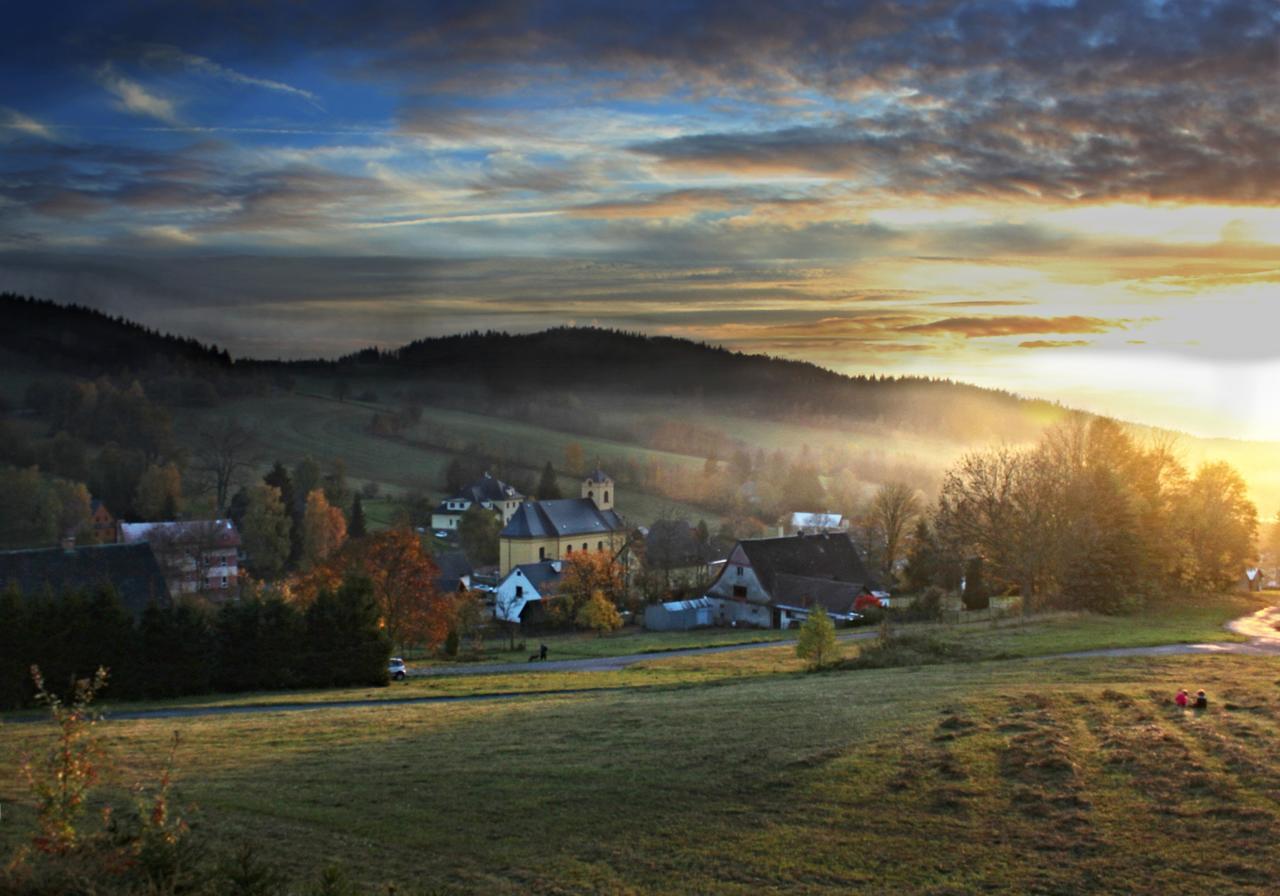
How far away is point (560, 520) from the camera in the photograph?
9244cm

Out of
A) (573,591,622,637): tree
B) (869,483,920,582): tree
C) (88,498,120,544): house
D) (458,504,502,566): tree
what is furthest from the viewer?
(458,504,502,566): tree

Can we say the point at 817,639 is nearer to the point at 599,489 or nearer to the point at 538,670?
the point at 538,670

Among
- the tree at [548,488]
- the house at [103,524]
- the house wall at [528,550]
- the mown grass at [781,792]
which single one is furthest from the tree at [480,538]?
the mown grass at [781,792]

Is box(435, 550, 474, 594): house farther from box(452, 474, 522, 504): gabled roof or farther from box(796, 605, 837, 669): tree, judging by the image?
box(796, 605, 837, 669): tree

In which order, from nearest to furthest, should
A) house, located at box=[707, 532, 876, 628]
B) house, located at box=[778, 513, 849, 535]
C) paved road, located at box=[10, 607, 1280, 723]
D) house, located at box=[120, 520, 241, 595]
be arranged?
paved road, located at box=[10, 607, 1280, 723], house, located at box=[707, 532, 876, 628], house, located at box=[120, 520, 241, 595], house, located at box=[778, 513, 849, 535]

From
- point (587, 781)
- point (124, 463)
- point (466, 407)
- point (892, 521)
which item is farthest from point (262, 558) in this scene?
point (466, 407)

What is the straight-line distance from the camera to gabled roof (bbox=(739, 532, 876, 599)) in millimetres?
63406

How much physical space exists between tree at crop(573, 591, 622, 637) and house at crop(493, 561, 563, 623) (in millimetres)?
7124

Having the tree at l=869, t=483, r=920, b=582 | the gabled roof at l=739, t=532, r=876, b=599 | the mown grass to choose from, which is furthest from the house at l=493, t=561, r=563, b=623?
the mown grass

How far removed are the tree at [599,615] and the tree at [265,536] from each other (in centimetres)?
3234

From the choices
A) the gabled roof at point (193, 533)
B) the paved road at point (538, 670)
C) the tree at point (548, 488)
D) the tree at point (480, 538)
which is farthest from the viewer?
the tree at point (548, 488)

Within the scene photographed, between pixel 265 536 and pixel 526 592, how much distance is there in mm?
24824

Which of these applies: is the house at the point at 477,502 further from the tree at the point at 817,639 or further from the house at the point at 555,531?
the tree at the point at 817,639

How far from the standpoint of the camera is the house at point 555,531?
88500 mm
